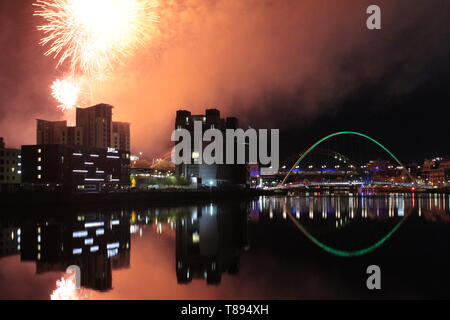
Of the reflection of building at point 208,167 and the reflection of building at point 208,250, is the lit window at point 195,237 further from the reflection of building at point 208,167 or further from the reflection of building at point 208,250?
the reflection of building at point 208,167

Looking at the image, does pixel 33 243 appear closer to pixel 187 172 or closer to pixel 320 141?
pixel 187 172

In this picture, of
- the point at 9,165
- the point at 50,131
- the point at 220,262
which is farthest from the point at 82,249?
the point at 50,131

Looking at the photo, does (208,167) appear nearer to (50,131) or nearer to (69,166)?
(50,131)

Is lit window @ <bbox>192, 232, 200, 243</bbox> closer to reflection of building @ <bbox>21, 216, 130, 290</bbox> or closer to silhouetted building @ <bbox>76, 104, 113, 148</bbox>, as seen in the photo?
reflection of building @ <bbox>21, 216, 130, 290</bbox>

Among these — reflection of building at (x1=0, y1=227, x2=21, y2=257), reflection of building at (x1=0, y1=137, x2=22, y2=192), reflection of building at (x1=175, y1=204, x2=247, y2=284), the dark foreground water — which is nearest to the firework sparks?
the dark foreground water

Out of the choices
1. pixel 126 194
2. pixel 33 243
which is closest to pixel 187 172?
pixel 126 194
